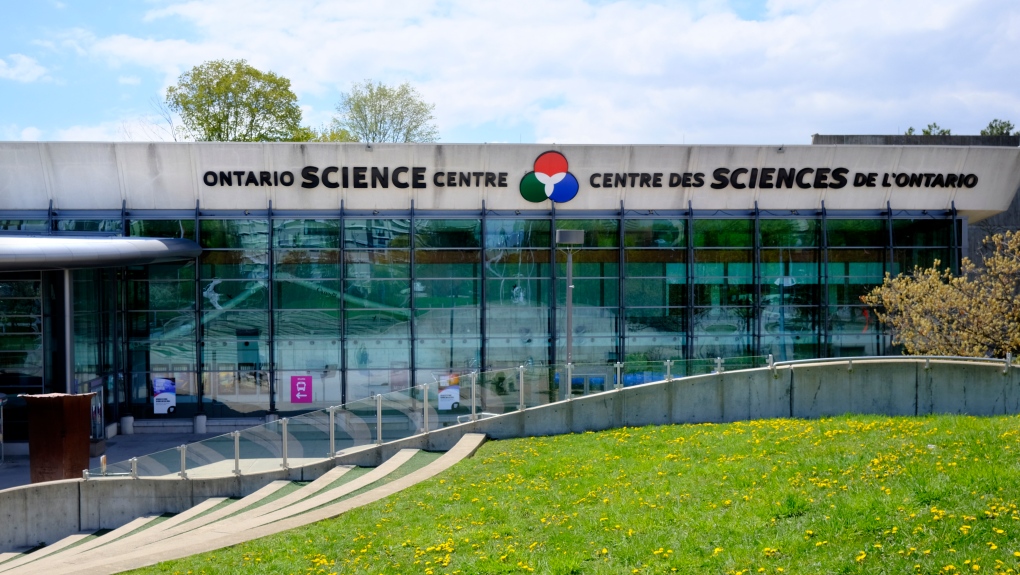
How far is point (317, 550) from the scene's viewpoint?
991 centimetres

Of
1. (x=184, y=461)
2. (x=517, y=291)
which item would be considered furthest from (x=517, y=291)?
(x=184, y=461)

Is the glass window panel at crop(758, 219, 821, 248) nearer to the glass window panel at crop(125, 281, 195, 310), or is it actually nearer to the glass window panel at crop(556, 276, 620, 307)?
the glass window panel at crop(556, 276, 620, 307)

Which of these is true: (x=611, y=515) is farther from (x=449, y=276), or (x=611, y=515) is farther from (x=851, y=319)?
(x=851, y=319)

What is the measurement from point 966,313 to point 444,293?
546 inches

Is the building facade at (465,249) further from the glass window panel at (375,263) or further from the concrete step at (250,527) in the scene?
the concrete step at (250,527)

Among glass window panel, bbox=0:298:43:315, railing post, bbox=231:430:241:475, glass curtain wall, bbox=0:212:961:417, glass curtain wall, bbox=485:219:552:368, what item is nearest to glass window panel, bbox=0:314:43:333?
glass window panel, bbox=0:298:43:315

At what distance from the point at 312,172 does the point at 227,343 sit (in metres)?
5.60

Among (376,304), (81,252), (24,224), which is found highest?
(24,224)

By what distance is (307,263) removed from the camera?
26203 millimetres

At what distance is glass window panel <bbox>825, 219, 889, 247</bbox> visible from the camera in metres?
27.1

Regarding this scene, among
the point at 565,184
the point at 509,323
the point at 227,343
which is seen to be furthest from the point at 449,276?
the point at 227,343

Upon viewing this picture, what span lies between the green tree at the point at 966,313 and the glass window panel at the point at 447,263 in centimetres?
1157

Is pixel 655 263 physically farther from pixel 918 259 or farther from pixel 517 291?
pixel 918 259

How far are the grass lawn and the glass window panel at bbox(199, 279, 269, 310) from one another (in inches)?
543
